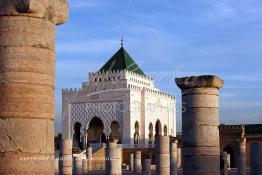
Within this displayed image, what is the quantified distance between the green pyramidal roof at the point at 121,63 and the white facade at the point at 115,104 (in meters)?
0.75

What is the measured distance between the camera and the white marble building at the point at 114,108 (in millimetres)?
32594

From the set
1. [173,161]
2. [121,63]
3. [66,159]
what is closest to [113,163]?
[66,159]

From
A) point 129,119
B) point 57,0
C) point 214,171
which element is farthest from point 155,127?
point 57,0

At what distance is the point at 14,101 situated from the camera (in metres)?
3.58

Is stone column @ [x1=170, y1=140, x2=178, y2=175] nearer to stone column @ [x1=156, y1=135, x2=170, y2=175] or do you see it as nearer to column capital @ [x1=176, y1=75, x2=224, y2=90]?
stone column @ [x1=156, y1=135, x2=170, y2=175]

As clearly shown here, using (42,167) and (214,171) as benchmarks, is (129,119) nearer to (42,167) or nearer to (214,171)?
(214,171)

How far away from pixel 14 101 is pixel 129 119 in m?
28.6

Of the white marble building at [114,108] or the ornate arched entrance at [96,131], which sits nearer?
the white marble building at [114,108]

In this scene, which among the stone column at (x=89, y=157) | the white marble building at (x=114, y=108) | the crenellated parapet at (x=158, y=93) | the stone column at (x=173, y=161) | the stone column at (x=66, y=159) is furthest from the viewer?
the crenellated parapet at (x=158, y=93)

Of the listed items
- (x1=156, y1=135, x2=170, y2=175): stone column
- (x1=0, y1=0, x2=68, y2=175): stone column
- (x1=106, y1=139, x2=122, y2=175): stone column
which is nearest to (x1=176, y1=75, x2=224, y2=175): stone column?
(x1=0, y1=0, x2=68, y2=175): stone column

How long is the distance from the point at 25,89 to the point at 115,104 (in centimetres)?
2932

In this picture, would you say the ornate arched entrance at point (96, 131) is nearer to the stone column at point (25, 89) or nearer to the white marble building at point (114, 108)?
the white marble building at point (114, 108)

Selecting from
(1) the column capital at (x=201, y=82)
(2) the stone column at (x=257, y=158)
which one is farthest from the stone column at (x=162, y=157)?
(1) the column capital at (x=201, y=82)

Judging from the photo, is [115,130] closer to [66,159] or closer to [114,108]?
[114,108]
